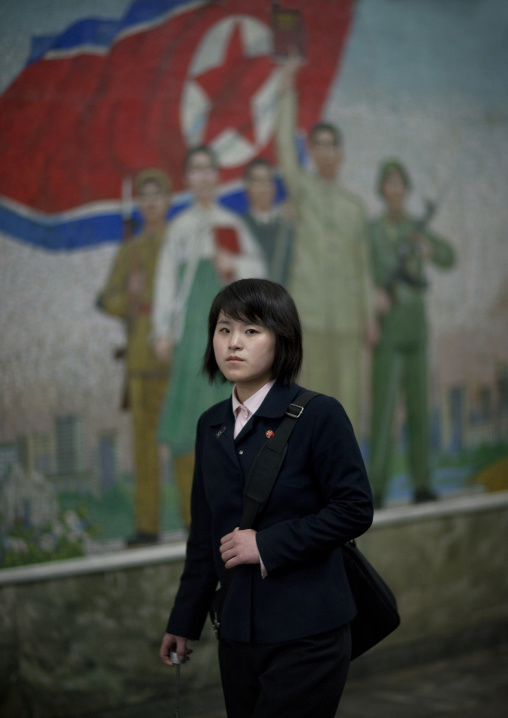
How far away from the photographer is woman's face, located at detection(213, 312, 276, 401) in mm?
2424

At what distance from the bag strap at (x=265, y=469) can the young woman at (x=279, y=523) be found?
0.07 ft

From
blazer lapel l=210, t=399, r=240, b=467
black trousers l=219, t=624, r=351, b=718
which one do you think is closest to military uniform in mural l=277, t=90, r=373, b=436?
blazer lapel l=210, t=399, r=240, b=467

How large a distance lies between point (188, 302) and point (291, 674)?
243cm

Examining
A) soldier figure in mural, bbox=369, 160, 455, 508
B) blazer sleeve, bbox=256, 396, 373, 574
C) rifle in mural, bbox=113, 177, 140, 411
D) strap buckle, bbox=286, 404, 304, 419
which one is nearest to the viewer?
blazer sleeve, bbox=256, 396, 373, 574

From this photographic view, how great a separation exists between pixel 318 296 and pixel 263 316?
7.98 feet

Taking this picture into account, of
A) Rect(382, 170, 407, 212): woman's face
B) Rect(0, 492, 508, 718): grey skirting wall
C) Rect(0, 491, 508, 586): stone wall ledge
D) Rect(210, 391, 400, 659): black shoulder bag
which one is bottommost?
Rect(0, 492, 508, 718): grey skirting wall

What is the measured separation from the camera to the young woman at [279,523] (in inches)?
91.8

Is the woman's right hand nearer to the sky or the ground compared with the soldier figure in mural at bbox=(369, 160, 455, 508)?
nearer to the ground

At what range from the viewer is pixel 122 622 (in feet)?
13.8

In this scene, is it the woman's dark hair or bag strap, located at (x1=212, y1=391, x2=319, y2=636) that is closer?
bag strap, located at (x1=212, y1=391, x2=319, y2=636)

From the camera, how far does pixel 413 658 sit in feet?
16.7

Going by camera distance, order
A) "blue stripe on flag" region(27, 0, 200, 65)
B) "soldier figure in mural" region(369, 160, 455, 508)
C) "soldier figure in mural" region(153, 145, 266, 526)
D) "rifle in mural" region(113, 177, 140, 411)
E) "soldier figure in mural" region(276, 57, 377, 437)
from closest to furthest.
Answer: "blue stripe on flag" region(27, 0, 200, 65)
"rifle in mural" region(113, 177, 140, 411)
"soldier figure in mural" region(153, 145, 266, 526)
"soldier figure in mural" region(276, 57, 377, 437)
"soldier figure in mural" region(369, 160, 455, 508)

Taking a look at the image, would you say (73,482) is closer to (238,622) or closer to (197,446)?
(197,446)

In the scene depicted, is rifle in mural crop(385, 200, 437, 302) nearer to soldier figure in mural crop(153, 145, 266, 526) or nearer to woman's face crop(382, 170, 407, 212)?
woman's face crop(382, 170, 407, 212)
